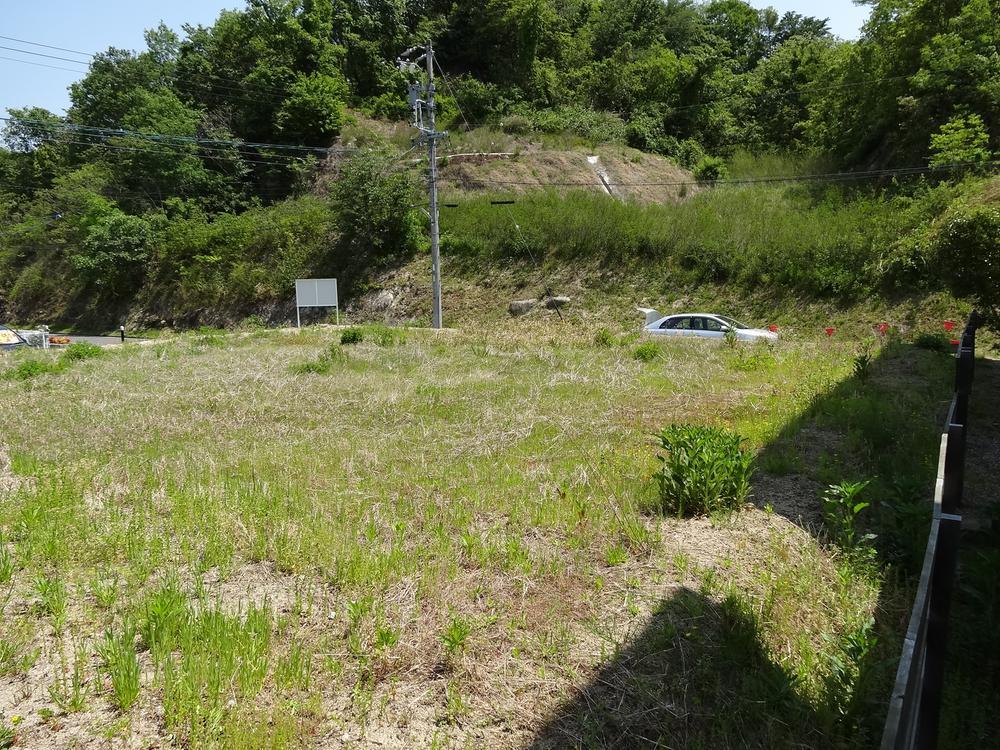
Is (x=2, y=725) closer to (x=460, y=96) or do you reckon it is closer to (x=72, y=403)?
(x=72, y=403)

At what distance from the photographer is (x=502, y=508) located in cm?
549

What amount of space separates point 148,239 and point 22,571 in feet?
119

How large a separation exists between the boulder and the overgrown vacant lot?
680 inches

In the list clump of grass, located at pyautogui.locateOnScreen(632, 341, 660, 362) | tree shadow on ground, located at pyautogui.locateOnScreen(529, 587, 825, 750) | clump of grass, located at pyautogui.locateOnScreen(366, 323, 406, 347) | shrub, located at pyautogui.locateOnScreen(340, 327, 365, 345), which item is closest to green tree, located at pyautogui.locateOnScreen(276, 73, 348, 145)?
clump of grass, located at pyautogui.locateOnScreen(366, 323, 406, 347)

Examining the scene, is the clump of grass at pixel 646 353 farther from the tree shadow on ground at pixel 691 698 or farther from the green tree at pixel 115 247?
the green tree at pixel 115 247

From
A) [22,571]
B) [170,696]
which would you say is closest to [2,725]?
[170,696]

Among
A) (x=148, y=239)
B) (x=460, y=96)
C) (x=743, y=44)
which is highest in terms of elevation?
(x=743, y=44)

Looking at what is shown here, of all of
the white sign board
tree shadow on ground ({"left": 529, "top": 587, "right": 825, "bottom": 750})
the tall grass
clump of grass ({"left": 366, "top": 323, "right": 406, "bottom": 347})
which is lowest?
tree shadow on ground ({"left": 529, "top": 587, "right": 825, "bottom": 750})

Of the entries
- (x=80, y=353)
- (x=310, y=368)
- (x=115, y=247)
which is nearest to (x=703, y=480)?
(x=310, y=368)

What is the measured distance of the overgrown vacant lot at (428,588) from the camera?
3031 millimetres

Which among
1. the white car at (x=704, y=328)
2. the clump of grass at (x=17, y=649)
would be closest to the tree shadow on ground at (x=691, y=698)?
the clump of grass at (x=17, y=649)

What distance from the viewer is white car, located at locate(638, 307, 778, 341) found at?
16.2 m

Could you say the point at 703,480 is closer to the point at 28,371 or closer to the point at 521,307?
the point at 28,371

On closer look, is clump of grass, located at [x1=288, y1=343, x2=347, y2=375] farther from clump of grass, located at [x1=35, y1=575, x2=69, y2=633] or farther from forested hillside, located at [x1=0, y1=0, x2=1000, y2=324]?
forested hillside, located at [x1=0, y1=0, x2=1000, y2=324]
